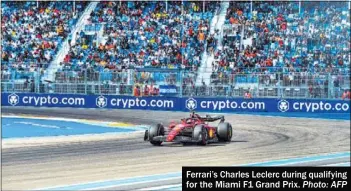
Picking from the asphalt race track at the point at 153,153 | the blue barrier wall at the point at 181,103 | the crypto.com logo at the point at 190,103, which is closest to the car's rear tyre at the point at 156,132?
the asphalt race track at the point at 153,153

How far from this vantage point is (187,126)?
1261 centimetres

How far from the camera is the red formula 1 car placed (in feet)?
41.3

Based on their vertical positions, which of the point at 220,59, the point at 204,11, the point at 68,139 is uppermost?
the point at 204,11

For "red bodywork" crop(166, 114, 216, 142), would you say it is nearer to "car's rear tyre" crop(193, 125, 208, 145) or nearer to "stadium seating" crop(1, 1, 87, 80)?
"car's rear tyre" crop(193, 125, 208, 145)

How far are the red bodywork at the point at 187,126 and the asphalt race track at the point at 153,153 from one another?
0.20 m

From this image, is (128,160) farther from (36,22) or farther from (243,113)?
(36,22)

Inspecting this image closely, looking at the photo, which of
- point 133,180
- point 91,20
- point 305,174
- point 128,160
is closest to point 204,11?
point 91,20

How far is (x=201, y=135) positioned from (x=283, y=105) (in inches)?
313

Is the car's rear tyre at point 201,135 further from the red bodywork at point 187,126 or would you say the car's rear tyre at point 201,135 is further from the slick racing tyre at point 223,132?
the slick racing tyre at point 223,132

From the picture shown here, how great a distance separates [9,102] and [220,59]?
6.30 metres

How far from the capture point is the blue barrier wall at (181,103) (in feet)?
60.7

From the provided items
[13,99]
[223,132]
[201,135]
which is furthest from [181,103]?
[201,135]

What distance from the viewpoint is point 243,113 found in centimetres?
1819

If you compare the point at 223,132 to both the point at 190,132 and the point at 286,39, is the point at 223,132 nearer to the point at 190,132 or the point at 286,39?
the point at 190,132
